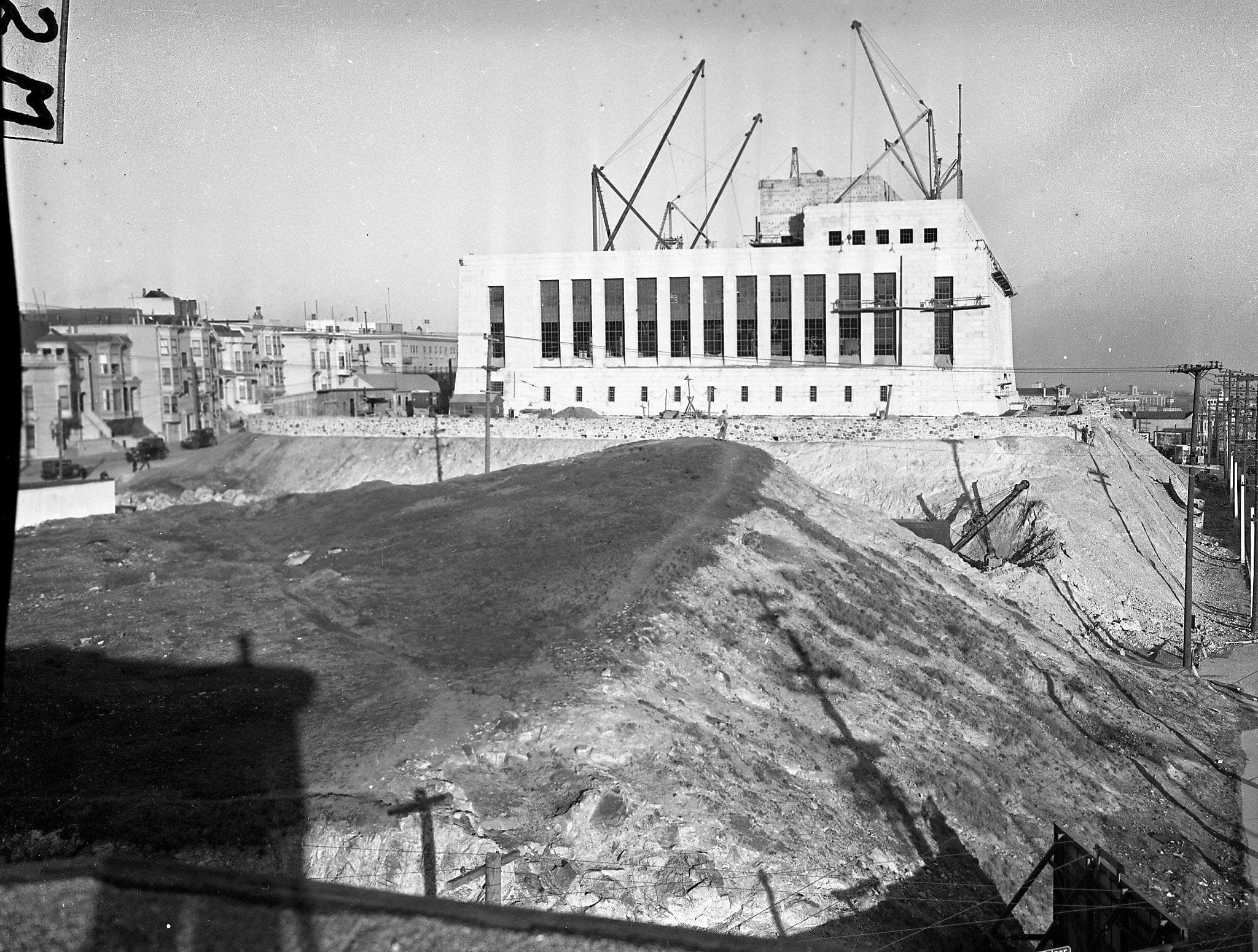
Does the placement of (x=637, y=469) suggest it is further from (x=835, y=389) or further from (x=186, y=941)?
(x=835, y=389)

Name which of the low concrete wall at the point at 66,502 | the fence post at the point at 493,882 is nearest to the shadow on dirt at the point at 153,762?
the fence post at the point at 493,882

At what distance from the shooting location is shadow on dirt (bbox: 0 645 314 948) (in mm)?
12273

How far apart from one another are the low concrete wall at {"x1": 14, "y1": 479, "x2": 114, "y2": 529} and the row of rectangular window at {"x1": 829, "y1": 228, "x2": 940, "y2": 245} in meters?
53.0

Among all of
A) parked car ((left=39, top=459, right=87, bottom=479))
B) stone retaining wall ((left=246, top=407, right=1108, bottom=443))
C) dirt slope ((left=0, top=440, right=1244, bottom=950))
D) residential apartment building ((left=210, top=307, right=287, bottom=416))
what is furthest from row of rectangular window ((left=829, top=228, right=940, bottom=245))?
parked car ((left=39, top=459, right=87, bottom=479))

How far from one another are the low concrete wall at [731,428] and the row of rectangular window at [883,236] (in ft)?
57.2

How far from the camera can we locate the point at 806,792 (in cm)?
1784

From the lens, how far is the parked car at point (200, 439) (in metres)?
39.0

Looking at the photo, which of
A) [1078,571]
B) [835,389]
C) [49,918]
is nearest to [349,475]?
[835,389]

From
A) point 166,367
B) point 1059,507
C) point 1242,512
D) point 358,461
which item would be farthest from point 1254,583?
point 358,461

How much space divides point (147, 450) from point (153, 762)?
4972 mm

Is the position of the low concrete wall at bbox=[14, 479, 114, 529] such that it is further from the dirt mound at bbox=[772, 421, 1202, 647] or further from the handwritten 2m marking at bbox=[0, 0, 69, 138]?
the dirt mound at bbox=[772, 421, 1202, 647]

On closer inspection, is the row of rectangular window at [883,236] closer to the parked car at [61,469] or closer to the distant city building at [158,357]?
the distant city building at [158,357]

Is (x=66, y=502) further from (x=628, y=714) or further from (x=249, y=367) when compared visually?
(x=249, y=367)

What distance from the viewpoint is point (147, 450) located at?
48.6 feet
